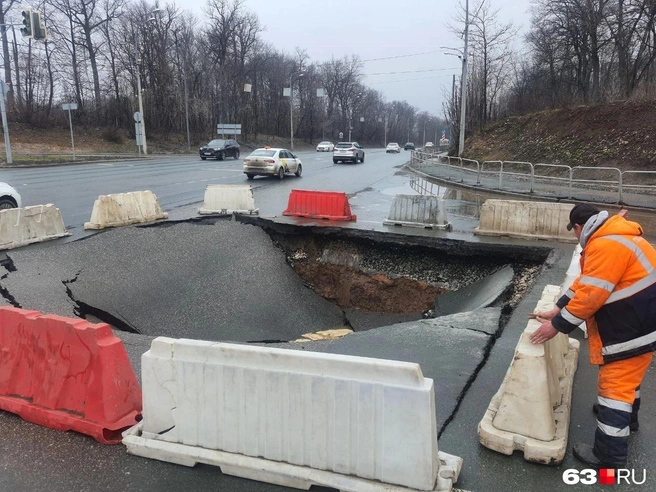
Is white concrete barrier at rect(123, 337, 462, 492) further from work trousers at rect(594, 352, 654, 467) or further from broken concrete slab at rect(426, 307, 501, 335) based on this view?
broken concrete slab at rect(426, 307, 501, 335)

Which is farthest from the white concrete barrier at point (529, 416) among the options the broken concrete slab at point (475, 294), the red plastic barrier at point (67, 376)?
the broken concrete slab at point (475, 294)

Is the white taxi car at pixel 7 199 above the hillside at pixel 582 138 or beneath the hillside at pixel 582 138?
beneath

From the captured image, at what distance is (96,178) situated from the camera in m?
21.2

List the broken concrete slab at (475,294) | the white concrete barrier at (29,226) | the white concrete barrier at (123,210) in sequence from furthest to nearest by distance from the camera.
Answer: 1. the white concrete barrier at (123,210)
2. the white concrete barrier at (29,226)
3. the broken concrete slab at (475,294)

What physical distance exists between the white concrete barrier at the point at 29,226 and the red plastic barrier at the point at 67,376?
5816 millimetres

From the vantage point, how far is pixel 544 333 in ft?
10.8

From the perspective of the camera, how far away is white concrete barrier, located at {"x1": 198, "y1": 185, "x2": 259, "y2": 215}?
39.7 feet

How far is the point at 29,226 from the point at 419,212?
25.4 feet

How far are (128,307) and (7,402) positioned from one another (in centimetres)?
373

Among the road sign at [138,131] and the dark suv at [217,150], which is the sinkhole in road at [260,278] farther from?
the road sign at [138,131]

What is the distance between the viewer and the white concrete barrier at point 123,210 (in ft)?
33.9

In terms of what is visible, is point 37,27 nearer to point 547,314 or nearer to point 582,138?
point 547,314

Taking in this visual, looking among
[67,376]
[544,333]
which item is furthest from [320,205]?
[544,333]

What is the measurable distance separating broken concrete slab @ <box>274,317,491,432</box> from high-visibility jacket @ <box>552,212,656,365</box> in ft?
4.57
